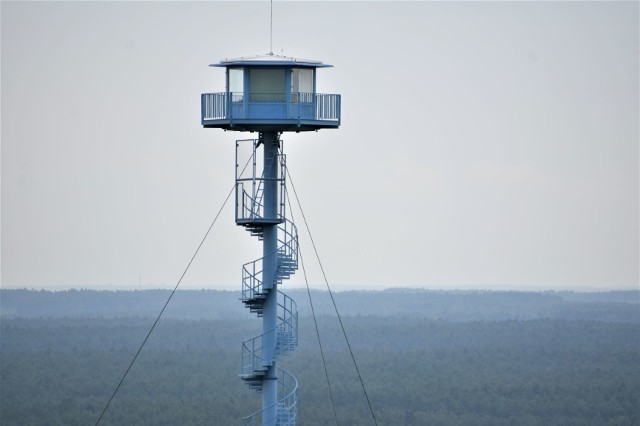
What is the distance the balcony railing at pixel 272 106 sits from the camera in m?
50.8

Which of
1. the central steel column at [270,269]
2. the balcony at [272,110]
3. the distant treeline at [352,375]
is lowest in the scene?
the distant treeline at [352,375]

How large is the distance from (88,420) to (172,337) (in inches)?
2491

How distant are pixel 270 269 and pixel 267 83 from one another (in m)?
5.62

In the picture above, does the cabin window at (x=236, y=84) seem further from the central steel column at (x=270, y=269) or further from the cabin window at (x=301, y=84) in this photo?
the central steel column at (x=270, y=269)

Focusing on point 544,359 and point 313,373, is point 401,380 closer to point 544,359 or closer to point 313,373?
point 313,373

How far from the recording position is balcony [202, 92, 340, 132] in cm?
5078

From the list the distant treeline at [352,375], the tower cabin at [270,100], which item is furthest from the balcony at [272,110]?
the distant treeline at [352,375]

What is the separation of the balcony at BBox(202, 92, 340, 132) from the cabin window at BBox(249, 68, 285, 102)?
0.14 ft

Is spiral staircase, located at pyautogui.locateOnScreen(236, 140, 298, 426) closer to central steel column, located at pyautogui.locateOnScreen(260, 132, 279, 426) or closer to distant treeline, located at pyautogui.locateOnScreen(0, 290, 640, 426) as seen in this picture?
central steel column, located at pyautogui.locateOnScreen(260, 132, 279, 426)

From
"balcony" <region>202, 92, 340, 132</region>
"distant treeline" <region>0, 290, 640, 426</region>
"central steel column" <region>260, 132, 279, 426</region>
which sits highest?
"balcony" <region>202, 92, 340, 132</region>

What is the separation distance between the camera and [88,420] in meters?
120

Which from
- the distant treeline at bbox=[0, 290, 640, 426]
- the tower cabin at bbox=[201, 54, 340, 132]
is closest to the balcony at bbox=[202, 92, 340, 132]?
the tower cabin at bbox=[201, 54, 340, 132]

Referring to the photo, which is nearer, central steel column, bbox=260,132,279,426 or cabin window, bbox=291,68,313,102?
cabin window, bbox=291,68,313,102

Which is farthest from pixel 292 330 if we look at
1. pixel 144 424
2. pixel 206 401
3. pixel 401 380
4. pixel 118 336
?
pixel 118 336
